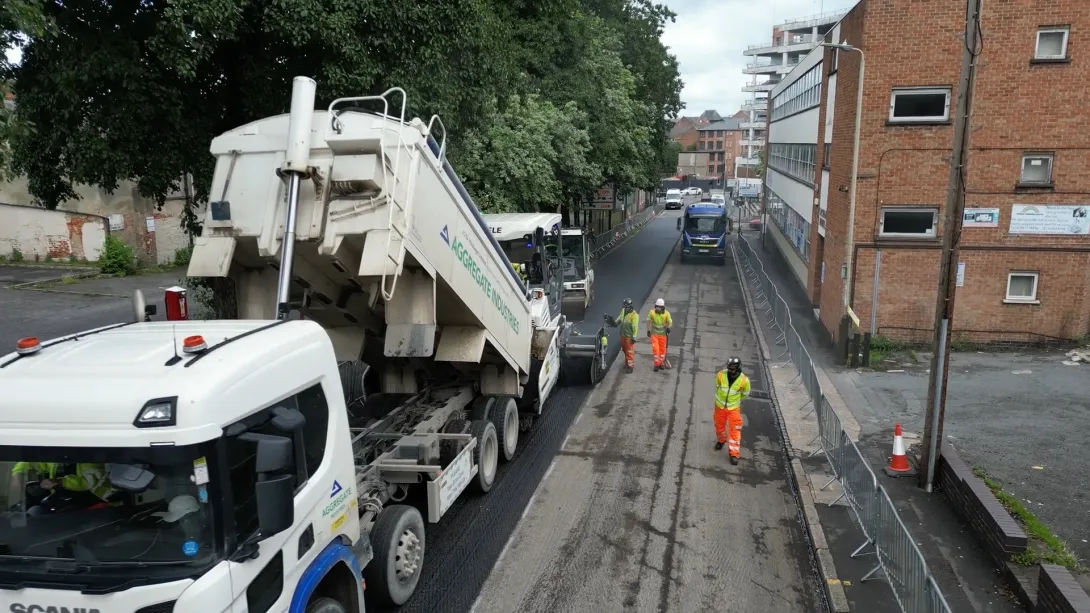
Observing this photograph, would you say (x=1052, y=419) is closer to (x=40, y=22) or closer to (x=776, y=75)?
(x=40, y=22)

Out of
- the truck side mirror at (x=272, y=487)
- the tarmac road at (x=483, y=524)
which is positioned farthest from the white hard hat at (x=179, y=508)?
the tarmac road at (x=483, y=524)

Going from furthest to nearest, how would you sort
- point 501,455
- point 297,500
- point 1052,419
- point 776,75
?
point 776,75 → point 1052,419 → point 501,455 → point 297,500

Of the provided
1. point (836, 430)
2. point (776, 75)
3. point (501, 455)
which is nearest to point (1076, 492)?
Answer: point (836, 430)

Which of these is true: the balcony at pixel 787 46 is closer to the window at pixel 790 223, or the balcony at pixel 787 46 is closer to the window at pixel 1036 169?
the window at pixel 790 223

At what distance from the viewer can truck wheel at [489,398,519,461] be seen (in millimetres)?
9266

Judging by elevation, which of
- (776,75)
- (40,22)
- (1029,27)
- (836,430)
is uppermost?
(776,75)

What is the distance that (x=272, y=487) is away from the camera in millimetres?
3791

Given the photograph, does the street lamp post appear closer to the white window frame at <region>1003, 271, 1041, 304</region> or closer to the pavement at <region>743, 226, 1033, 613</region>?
the pavement at <region>743, 226, 1033, 613</region>

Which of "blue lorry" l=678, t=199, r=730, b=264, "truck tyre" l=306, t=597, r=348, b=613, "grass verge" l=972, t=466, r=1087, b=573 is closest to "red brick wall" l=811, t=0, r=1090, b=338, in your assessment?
"grass verge" l=972, t=466, r=1087, b=573

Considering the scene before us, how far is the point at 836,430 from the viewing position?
9070mm

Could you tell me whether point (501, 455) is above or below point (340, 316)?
below

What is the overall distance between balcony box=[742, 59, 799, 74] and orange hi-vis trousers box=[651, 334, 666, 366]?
10160 cm

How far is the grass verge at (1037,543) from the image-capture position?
6.99 m

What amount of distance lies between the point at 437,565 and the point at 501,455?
2.52m
